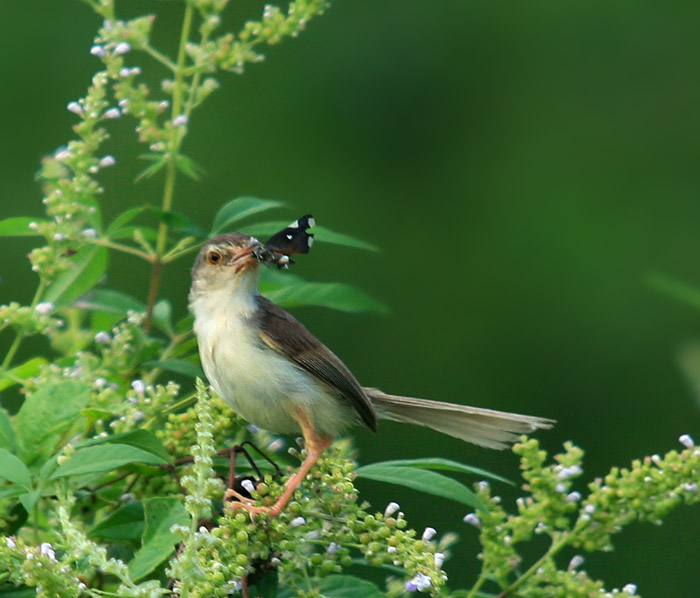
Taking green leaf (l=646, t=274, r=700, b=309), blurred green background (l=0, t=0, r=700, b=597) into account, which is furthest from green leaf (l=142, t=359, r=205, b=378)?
blurred green background (l=0, t=0, r=700, b=597)

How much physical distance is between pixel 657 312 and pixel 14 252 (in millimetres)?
3998

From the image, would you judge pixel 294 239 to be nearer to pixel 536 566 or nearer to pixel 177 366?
pixel 177 366

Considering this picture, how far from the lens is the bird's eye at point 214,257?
266 cm

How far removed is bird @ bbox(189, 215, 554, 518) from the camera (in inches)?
92.5

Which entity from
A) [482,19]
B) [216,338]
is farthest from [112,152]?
[216,338]

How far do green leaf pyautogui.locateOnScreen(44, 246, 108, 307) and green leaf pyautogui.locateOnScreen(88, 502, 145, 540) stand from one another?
49 cm

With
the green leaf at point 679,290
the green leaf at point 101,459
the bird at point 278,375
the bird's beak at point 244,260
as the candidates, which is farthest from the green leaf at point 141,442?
the bird's beak at point 244,260

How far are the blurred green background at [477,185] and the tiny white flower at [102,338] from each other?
4.08m

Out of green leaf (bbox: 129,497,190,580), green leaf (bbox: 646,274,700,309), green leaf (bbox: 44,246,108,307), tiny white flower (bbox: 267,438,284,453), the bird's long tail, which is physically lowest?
green leaf (bbox: 129,497,190,580)

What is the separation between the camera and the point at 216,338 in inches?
95.2

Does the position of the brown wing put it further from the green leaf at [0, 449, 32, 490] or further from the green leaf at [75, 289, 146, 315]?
the green leaf at [0, 449, 32, 490]

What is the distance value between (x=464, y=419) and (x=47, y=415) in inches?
41.2

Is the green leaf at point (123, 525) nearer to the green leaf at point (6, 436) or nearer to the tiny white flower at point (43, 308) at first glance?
the green leaf at point (6, 436)

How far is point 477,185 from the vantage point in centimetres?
880
